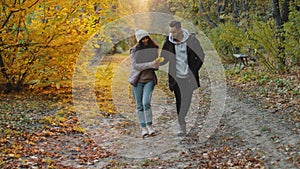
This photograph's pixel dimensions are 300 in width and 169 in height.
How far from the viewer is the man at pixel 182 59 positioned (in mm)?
6383

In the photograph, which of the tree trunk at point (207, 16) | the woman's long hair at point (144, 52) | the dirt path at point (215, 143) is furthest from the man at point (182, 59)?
the tree trunk at point (207, 16)

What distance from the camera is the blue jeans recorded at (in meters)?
6.71

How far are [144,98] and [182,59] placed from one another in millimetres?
940

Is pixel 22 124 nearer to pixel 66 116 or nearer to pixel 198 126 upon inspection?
pixel 66 116

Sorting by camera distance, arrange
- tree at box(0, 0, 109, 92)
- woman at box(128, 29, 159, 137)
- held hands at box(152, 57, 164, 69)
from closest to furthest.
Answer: held hands at box(152, 57, 164, 69) < woman at box(128, 29, 159, 137) < tree at box(0, 0, 109, 92)

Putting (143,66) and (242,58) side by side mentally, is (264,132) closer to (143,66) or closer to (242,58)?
(143,66)

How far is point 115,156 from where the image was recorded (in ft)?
19.9

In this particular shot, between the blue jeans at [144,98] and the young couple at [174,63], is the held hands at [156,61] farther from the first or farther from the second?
the blue jeans at [144,98]

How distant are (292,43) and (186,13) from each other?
527 inches

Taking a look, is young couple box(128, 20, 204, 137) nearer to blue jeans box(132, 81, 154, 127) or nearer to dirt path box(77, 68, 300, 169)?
blue jeans box(132, 81, 154, 127)

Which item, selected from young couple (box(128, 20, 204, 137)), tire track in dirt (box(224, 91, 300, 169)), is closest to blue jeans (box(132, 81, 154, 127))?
young couple (box(128, 20, 204, 137))

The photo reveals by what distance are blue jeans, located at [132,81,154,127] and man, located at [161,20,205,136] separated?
43 cm

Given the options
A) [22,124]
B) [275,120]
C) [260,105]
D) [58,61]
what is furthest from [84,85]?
[275,120]

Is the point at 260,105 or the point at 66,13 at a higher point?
the point at 66,13
